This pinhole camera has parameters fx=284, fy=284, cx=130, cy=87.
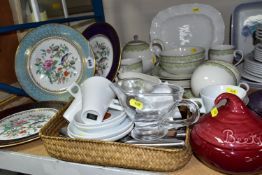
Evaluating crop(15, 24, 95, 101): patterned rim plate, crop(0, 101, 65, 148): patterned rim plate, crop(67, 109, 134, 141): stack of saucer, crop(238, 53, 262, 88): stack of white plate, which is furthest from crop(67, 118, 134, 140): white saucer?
crop(238, 53, 262, 88): stack of white plate

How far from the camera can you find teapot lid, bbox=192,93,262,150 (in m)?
0.42

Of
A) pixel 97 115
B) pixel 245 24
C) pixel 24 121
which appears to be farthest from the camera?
pixel 245 24

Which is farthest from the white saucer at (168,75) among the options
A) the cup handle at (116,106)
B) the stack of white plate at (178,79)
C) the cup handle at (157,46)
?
the cup handle at (116,106)

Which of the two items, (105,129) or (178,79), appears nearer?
(105,129)

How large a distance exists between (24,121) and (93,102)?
23cm

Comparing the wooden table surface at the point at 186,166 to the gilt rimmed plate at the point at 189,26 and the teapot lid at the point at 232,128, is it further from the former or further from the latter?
the gilt rimmed plate at the point at 189,26

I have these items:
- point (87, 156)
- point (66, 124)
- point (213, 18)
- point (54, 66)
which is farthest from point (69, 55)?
point (213, 18)

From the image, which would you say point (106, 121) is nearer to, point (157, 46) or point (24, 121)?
point (24, 121)

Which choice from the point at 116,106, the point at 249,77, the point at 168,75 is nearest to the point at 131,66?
the point at 168,75

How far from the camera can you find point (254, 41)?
0.89m

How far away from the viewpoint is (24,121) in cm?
67

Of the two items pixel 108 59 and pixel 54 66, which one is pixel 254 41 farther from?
pixel 54 66

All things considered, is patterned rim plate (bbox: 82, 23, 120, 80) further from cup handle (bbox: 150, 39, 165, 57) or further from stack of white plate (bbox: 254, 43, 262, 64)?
stack of white plate (bbox: 254, 43, 262, 64)

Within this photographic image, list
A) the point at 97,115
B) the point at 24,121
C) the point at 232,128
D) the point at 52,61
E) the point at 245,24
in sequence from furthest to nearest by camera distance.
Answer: the point at 245,24 < the point at 52,61 < the point at 24,121 < the point at 97,115 < the point at 232,128
